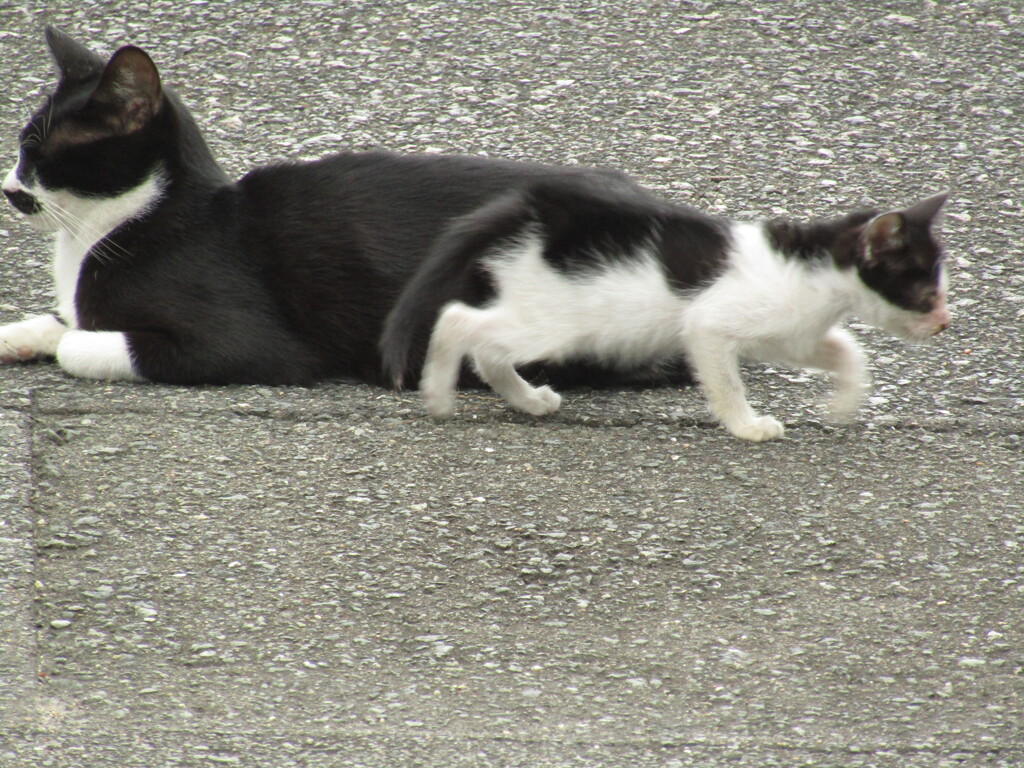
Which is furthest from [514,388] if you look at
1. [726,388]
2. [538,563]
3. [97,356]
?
[97,356]

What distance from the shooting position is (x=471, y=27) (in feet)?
20.7

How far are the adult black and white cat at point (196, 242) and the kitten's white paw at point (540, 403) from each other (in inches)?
6.4

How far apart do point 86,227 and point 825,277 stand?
2084mm

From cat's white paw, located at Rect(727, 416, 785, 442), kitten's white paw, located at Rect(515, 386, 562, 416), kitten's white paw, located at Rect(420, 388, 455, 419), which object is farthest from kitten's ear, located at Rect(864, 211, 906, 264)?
kitten's white paw, located at Rect(420, 388, 455, 419)

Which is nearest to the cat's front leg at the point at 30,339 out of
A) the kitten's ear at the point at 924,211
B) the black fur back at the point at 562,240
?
the black fur back at the point at 562,240

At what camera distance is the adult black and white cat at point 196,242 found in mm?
3730

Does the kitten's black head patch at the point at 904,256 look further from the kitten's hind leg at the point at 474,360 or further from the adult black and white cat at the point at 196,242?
the kitten's hind leg at the point at 474,360

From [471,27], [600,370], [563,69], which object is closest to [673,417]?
[600,370]

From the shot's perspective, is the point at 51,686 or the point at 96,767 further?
the point at 51,686

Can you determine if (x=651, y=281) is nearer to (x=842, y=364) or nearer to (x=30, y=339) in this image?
Result: (x=842, y=364)

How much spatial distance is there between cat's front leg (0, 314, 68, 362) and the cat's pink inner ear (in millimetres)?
2266

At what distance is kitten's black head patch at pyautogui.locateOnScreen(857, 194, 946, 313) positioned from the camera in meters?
3.32

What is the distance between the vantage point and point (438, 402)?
3.58 m

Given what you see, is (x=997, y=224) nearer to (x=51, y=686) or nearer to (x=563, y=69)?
(x=563, y=69)
